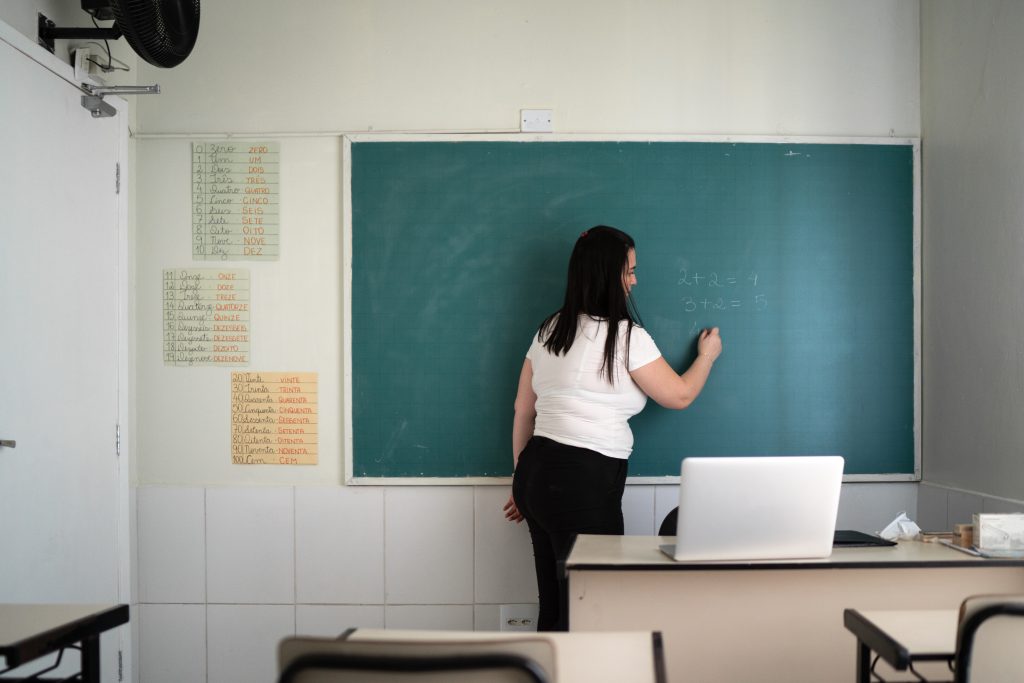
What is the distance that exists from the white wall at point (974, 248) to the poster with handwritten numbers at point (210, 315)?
Answer: 2702mm

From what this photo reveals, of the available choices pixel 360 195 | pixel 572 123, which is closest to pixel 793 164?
pixel 572 123

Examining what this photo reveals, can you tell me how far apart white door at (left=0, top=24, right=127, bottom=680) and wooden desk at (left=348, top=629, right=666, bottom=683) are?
5.37 feet

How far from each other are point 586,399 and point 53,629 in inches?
65.3

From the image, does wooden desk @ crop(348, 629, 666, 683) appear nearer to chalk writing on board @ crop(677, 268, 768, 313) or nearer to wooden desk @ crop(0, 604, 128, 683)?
wooden desk @ crop(0, 604, 128, 683)

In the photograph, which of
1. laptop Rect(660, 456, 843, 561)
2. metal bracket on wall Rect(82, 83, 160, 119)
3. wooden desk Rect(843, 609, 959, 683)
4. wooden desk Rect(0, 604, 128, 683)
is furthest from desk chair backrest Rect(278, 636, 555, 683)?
metal bracket on wall Rect(82, 83, 160, 119)

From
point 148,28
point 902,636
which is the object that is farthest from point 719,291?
point 148,28

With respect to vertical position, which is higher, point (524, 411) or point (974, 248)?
point (974, 248)

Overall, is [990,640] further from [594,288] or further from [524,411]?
[524,411]

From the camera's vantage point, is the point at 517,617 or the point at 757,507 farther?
the point at 517,617

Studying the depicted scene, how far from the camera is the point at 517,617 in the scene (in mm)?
3234

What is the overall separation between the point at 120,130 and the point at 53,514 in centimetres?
143

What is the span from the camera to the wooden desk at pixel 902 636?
148cm

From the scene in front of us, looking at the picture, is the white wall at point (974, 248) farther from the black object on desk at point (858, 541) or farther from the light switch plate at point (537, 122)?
the light switch plate at point (537, 122)

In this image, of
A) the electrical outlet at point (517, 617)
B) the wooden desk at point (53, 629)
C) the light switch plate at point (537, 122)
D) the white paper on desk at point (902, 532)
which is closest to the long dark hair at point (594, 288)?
the light switch plate at point (537, 122)
